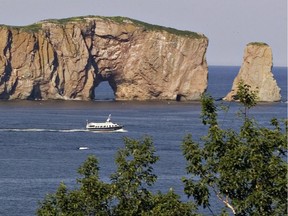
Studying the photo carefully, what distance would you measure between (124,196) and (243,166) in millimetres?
4563

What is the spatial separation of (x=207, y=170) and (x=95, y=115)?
143 m

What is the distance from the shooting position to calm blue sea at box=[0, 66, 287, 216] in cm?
9069

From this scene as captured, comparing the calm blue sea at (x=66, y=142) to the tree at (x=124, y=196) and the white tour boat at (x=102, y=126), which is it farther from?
the tree at (x=124, y=196)

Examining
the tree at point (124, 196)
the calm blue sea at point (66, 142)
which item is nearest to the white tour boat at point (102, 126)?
the calm blue sea at point (66, 142)

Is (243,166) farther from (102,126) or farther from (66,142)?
(102,126)

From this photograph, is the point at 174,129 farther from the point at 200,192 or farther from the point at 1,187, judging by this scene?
the point at 200,192

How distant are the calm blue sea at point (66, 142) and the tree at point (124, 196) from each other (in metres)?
15.6

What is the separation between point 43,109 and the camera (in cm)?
18775

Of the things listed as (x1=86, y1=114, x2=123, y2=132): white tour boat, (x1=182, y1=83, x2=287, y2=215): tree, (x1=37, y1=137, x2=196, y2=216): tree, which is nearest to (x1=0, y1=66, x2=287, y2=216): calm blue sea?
(x1=86, y1=114, x2=123, y2=132): white tour boat

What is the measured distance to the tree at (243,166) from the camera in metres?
34.6

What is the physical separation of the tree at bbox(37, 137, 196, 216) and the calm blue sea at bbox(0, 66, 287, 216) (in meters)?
15.6

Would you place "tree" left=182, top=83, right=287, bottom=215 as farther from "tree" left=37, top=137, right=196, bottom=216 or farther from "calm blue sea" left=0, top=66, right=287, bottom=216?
"calm blue sea" left=0, top=66, right=287, bottom=216

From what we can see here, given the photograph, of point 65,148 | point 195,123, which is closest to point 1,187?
point 65,148

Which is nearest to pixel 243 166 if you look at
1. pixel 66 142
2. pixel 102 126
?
pixel 66 142
